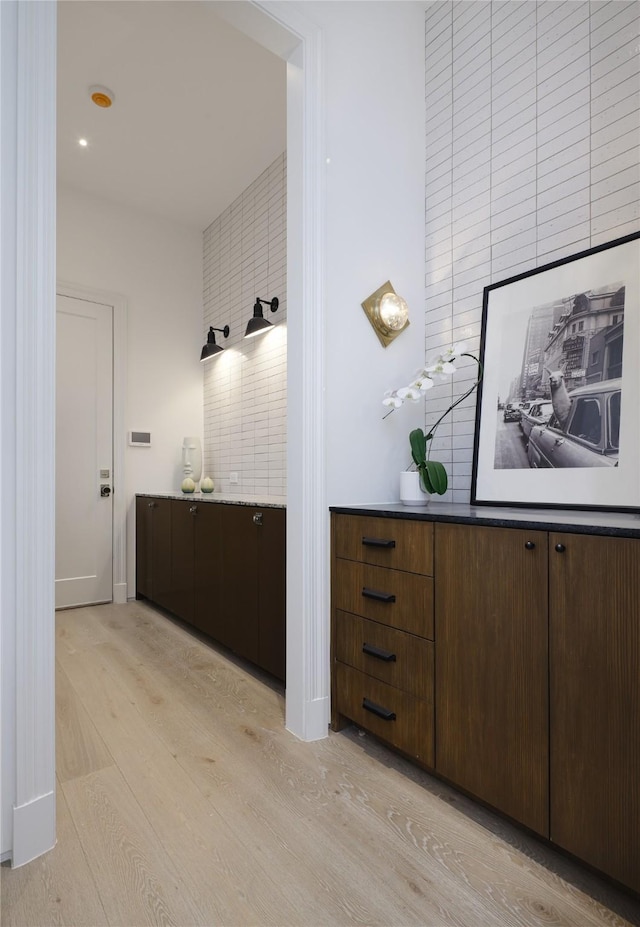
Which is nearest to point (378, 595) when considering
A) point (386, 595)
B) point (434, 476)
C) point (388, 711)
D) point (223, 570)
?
point (386, 595)

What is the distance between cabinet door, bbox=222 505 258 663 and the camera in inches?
98.6

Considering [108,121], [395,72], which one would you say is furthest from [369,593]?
[108,121]

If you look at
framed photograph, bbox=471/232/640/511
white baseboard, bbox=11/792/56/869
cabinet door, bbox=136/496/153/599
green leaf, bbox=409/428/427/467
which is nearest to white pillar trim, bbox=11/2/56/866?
white baseboard, bbox=11/792/56/869

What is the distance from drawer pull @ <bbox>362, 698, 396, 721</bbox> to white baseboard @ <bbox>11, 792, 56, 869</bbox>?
969 millimetres

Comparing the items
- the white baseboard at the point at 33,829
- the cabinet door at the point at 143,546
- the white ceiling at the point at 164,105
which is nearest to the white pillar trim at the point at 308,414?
the white ceiling at the point at 164,105

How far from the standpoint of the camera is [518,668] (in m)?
1.31

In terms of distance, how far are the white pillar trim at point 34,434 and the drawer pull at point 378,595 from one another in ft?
3.22

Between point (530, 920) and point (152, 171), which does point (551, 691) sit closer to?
point (530, 920)

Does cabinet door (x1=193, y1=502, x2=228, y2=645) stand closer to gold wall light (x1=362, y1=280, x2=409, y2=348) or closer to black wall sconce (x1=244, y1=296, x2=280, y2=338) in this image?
black wall sconce (x1=244, y1=296, x2=280, y2=338)

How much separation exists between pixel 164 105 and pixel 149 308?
1555 millimetres

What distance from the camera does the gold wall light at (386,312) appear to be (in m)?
2.09

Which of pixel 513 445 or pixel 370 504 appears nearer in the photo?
pixel 513 445

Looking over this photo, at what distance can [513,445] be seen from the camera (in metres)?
1.83

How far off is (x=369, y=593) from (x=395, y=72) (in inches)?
87.0
